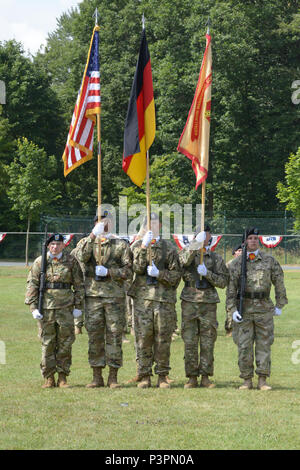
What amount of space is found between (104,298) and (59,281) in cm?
66

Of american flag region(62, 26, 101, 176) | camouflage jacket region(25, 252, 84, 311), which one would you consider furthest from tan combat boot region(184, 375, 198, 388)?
american flag region(62, 26, 101, 176)

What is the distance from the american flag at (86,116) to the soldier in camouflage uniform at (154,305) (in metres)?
1.87

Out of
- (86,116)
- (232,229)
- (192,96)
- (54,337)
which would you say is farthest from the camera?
(192,96)

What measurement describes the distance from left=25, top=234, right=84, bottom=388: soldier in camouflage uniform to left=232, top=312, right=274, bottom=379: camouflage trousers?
2260mm

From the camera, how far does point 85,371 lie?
35.4 ft

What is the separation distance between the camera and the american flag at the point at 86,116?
10.5 metres

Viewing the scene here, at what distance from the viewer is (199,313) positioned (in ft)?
31.1

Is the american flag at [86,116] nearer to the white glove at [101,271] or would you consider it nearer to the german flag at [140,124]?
the german flag at [140,124]

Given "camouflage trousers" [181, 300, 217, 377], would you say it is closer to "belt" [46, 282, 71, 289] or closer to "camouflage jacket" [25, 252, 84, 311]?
"camouflage jacket" [25, 252, 84, 311]

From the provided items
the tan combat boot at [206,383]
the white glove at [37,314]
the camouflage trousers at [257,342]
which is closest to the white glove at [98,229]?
the white glove at [37,314]

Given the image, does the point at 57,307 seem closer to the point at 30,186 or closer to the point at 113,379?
the point at 113,379

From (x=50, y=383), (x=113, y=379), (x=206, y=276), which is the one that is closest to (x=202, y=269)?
(x=206, y=276)

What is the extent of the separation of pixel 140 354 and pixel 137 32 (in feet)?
146

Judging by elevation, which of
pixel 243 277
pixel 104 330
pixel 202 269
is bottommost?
pixel 104 330
